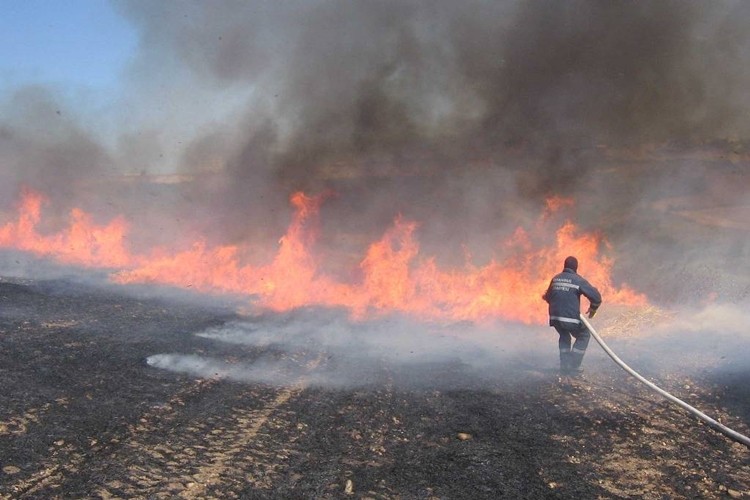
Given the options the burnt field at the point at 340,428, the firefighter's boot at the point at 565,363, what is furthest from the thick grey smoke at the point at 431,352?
the firefighter's boot at the point at 565,363

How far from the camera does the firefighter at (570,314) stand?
7.20 meters

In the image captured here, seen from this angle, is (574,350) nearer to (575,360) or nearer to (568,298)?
(575,360)

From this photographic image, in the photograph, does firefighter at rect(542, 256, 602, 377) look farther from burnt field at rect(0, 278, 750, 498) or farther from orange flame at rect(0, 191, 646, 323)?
orange flame at rect(0, 191, 646, 323)

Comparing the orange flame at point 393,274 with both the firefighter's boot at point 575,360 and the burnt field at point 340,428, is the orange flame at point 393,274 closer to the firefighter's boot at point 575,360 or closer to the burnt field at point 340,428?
the firefighter's boot at point 575,360

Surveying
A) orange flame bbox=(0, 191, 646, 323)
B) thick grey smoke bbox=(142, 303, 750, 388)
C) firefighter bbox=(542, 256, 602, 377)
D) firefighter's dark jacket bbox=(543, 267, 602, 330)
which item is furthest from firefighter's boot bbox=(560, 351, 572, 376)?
orange flame bbox=(0, 191, 646, 323)

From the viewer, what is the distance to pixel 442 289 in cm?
1265

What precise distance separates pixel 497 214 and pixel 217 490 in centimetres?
1348

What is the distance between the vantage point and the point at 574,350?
7.22 m

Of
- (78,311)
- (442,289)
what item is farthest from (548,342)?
(78,311)

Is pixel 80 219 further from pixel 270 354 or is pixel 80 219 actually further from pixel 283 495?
pixel 283 495

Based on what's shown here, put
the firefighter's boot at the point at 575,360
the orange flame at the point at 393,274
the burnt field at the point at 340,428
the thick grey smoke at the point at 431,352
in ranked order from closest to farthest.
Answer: the burnt field at the point at 340,428, the thick grey smoke at the point at 431,352, the firefighter's boot at the point at 575,360, the orange flame at the point at 393,274

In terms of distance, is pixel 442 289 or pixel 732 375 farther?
pixel 442 289

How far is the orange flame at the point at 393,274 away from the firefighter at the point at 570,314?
3514mm

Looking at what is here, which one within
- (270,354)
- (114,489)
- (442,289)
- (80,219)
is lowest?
(114,489)
